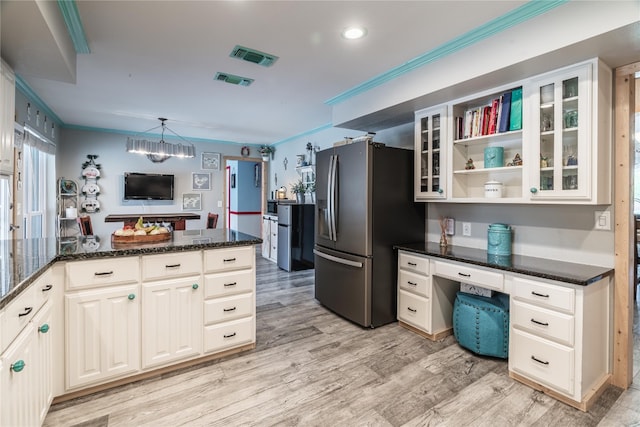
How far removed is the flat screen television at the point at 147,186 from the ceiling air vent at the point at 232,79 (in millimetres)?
3742

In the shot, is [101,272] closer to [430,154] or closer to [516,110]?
[430,154]

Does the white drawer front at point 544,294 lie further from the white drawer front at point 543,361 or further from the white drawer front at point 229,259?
the white drawer front at point 229,259

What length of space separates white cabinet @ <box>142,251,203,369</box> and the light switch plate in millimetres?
2804

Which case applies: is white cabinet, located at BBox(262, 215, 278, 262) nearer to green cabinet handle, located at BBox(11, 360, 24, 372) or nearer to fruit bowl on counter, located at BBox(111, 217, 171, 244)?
fruit bowl on counter, located at BBox(111, 217, 171, 244)

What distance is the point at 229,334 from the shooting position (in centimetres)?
252

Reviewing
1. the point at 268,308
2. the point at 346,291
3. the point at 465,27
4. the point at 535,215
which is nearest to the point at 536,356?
the point at 535,215

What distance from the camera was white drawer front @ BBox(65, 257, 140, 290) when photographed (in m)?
1.96

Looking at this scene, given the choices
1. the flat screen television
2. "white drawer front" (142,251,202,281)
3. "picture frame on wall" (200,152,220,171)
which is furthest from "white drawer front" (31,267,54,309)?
"picture frame on wall" (200,152,220,171)

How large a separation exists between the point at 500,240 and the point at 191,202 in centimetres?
586

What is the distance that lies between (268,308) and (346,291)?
0.98m

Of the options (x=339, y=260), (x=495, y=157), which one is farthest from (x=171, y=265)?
(x=495, y=157)

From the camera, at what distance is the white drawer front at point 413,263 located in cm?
288

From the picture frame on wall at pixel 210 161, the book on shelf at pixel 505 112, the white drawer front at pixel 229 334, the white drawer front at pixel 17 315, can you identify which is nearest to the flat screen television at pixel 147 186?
the picture frame on wall at pixel 210 161

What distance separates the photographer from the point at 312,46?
2570 mm
